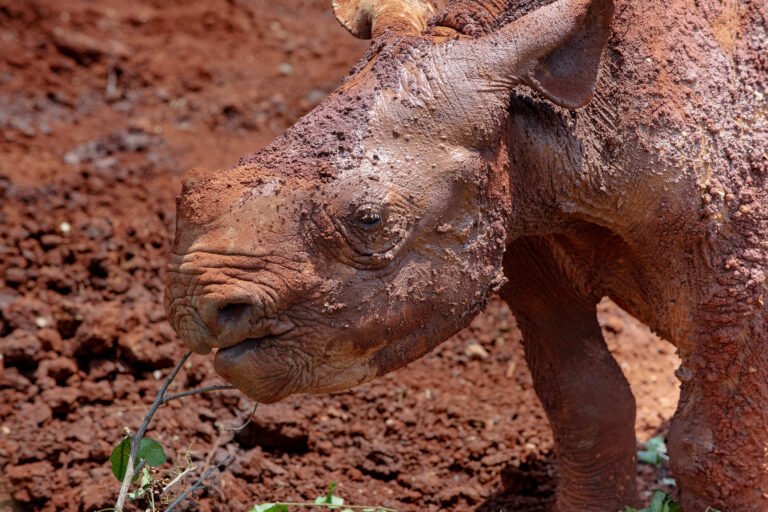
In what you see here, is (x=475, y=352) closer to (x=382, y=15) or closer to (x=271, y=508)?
(x=271, y=508)

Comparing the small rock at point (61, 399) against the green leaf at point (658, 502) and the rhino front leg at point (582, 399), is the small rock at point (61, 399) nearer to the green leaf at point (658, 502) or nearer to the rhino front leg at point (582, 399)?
the rhino front leg at point (582, 399)

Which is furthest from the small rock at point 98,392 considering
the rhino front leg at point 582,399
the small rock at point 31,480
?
the rhino front leg at point 582,399

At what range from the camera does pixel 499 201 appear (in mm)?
3115

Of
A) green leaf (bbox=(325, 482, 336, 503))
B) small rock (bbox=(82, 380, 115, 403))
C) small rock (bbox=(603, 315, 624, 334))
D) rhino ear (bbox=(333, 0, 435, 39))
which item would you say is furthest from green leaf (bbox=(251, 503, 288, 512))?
small rock (bbox=(603, 315, 624, 334))

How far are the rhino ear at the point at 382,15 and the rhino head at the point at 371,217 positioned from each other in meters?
0.18

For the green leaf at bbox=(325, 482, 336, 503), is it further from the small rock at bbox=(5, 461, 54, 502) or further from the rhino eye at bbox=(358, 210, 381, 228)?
the rhino eye at bbox=(358, 210, 381, 228)

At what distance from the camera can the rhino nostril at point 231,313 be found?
2846 millimetres

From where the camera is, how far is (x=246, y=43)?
8383 mm

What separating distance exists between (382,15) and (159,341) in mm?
2366

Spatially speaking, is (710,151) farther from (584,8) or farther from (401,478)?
(401,478)

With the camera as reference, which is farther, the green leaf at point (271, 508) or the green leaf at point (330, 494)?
the green leaf at point (330, 494)

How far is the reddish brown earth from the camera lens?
180 inches

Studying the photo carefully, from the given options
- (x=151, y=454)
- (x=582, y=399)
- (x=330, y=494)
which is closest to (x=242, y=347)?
(x=151, y=454)

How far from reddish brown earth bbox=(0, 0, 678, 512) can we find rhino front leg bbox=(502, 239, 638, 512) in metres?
0.42
